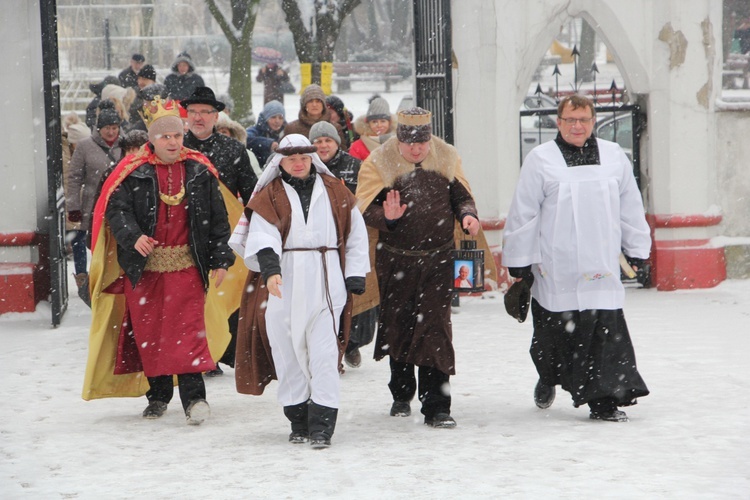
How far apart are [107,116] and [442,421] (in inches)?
220

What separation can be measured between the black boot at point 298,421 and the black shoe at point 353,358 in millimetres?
2221

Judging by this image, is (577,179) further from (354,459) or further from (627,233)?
(354,459)

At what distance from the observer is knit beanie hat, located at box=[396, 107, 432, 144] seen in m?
7.03

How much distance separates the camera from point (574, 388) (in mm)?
7105

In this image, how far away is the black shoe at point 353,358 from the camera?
351 inches

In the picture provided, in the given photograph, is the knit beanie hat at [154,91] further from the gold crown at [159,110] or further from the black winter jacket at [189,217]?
the black winter jacket at [189,217]

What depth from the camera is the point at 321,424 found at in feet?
21.5

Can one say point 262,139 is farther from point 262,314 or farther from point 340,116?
point 262,314

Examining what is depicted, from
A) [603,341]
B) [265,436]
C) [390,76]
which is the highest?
[390,76]

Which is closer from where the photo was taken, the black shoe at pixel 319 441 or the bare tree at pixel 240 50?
the black shoe at pixel 319 441

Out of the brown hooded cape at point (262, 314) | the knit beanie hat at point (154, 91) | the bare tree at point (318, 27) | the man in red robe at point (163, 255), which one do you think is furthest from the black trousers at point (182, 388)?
the bare tree at point (318, 27)

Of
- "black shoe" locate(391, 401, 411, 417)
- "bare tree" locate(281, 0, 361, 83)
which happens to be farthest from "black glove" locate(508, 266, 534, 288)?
"bare tree" locate(281, 0, 361, 83)

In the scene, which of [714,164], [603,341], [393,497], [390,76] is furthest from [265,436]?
[390,76]

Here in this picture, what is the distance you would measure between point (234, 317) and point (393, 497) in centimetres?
321
